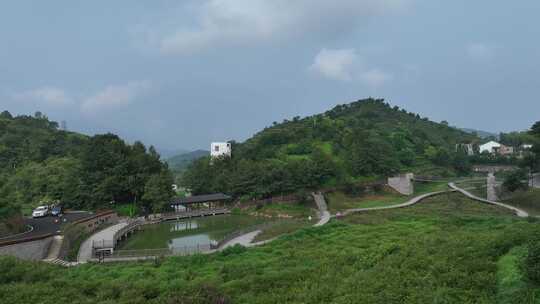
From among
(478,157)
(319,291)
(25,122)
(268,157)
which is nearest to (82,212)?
(268,157)

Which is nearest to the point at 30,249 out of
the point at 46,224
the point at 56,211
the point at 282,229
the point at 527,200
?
the point at 46,224

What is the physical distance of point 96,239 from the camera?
29.9 metres

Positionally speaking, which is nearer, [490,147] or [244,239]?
[244,239]

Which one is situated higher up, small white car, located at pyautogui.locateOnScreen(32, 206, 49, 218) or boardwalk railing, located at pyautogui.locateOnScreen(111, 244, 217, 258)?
small white car, located at pyautogui.locateOnScreen(32, 206, 49, 218)

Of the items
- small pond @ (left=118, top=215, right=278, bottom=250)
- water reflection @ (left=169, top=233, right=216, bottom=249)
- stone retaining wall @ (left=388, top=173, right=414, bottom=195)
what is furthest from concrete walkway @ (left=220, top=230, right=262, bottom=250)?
stone retaining wall @ (left=388, top=173, right=414, bottom=195)

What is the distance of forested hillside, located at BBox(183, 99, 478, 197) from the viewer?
46.5 metres

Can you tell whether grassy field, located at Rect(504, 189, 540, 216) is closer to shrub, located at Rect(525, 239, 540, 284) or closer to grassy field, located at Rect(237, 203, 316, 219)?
grassy field, located at Rect(237, 203, 316, 219)

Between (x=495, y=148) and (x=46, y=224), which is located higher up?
(x=495, y=148)

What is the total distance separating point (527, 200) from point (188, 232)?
Answer: 36.9m

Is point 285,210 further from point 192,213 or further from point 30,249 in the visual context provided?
point 30,249

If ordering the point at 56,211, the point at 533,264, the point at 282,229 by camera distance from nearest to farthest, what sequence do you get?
1. the point at 533,264
2. the point at 282,229
3. the point at 56,211

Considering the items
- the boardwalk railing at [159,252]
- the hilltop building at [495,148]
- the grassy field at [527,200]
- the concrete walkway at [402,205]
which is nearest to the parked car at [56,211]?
the boardwalk railing at [159,252]

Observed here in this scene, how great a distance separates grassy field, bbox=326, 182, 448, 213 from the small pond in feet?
33.3

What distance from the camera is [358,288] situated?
405 inches
